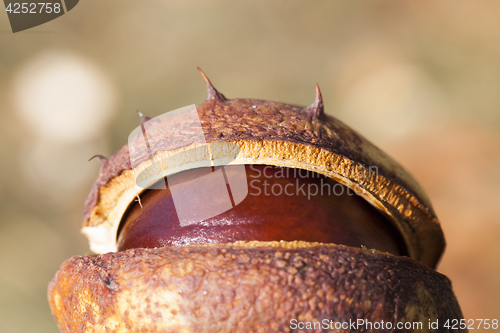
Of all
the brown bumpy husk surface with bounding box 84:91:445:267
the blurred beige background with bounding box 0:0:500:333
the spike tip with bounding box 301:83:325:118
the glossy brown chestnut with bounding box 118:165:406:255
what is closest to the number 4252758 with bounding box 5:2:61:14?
the blurred beige background with bounding box 0:0:500:333

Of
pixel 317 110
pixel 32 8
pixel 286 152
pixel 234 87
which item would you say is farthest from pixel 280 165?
pixel 234 87

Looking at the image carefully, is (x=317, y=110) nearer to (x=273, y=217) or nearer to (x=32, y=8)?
(x=273, y=217)

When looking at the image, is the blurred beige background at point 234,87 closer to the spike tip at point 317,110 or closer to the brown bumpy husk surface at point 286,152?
the brown bumpy husk surface at point 286,152

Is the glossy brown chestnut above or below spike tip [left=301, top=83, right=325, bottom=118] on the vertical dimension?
below

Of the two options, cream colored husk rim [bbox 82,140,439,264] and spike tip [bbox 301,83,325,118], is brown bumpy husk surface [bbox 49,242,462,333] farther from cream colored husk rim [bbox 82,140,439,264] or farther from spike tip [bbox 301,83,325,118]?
spike tip [bbox 301,83,325,118]

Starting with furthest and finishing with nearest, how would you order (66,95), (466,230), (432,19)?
(66,95) < (432,19) < (466,230)

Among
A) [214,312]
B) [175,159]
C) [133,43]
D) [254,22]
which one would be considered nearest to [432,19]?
[254,22]

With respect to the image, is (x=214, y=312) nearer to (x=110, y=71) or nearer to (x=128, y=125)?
(x=128, y=125)
